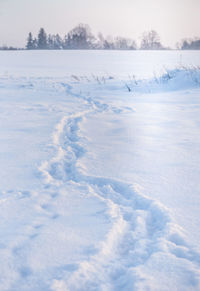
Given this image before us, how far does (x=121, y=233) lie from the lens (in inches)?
64.0

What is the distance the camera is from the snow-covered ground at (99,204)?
1309mm

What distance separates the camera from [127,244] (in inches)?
60.6

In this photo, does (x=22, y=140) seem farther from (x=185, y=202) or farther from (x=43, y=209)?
(x=185, y=202)

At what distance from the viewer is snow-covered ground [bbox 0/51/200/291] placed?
1.31 metres

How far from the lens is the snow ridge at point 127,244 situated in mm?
1266

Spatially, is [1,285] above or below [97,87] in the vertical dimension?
below

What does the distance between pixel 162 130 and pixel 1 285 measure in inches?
118

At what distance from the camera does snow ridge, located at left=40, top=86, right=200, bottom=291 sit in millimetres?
1266

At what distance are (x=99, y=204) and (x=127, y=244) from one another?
0.46 m

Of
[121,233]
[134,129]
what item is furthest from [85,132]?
[121,233]

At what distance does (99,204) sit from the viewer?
195cm

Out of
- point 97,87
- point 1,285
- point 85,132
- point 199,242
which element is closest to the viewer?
point 1,285

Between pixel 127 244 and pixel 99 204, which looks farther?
pixel 99 204

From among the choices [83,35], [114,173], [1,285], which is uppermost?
[83,35]
